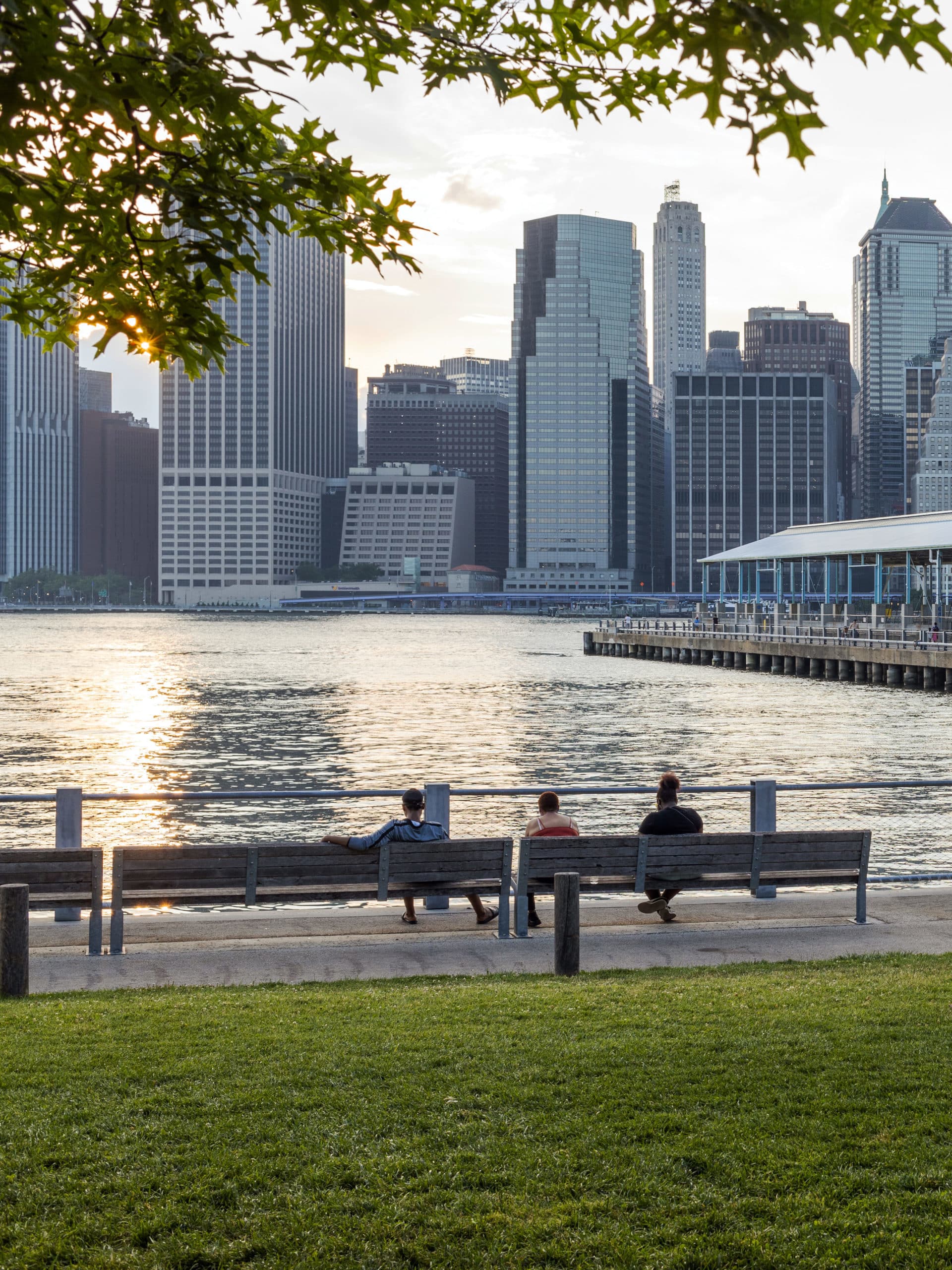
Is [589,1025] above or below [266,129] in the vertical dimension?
below

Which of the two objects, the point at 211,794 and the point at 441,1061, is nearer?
the point at 441,1061

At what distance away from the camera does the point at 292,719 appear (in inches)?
2248

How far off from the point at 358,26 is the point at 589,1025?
615 centimetres

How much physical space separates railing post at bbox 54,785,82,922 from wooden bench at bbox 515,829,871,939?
14.4 ft

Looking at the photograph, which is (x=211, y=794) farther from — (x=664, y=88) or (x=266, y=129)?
(x=664, y=88)

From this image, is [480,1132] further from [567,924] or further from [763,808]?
[763,808]

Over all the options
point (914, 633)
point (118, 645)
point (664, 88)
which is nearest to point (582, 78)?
point (664, 88)

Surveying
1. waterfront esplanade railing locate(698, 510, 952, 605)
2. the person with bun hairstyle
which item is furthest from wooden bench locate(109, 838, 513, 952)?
waterfront esplanade railing locate(698, 510, 952, 605)

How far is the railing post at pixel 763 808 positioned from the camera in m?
14.8

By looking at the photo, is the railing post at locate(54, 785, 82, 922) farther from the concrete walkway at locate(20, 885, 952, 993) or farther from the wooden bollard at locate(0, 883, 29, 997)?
the wooden bollard at locate(0, 883, 29, 997)

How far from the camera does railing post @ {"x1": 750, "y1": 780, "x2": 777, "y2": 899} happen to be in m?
14.8

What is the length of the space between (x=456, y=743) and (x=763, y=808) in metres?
33.1

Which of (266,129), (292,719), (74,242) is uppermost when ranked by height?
(266,129)

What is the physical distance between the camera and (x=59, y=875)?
12.1 m
